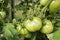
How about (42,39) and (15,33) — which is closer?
(15,33)

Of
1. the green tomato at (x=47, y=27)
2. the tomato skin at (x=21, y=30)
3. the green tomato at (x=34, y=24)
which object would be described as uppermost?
the green tomato at (x=34, y=24)

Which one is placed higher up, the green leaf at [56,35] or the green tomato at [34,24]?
the green tomato at [34,24]

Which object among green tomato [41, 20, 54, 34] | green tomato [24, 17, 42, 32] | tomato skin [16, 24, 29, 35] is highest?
green tomato [24, 17, 42, 32]

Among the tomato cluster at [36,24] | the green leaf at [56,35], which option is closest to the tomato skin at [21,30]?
the tomato cluster at [36,24]

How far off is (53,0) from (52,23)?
97 mm

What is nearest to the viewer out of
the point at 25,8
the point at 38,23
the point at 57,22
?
the point at 38,23

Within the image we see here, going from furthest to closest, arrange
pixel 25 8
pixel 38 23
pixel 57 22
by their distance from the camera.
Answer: pixel 25 8, pixel 57 22, pixel 38 23

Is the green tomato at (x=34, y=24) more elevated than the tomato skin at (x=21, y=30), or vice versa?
the green tomato at (x=34, y=24)

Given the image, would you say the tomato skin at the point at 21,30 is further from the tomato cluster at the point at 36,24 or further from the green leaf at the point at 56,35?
the green leaf at the point at 56,35

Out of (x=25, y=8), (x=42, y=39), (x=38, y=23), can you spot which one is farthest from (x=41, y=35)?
(x=25, y=8)

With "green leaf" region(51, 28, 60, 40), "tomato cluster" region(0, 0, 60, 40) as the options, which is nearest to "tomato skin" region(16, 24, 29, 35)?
"tomato cluster" region(0, 0, 60, 40)

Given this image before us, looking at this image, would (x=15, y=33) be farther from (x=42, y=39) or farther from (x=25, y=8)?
(x=25, y=8)

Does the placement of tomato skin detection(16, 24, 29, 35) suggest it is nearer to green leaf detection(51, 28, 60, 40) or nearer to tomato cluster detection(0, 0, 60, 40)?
tomato cluster detection(0, 0, 60, 40)

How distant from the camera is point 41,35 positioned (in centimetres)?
81
